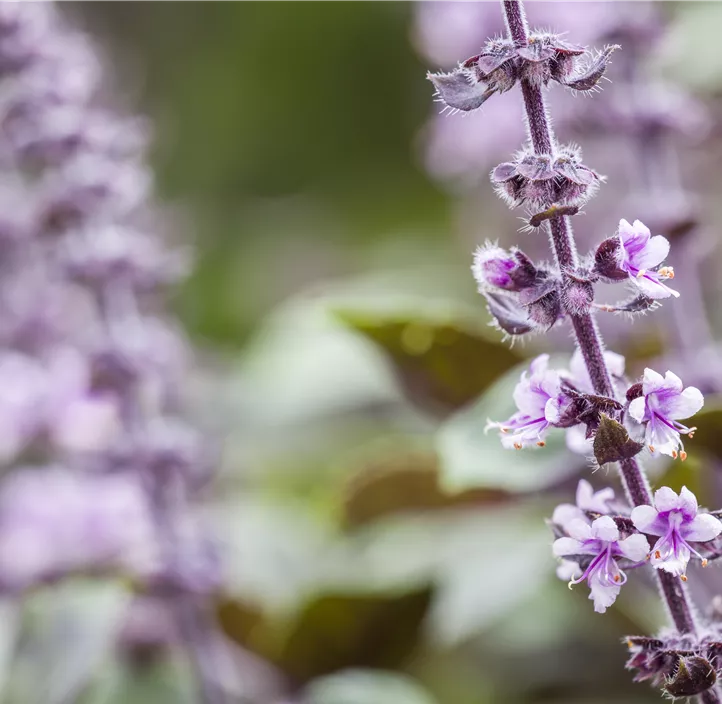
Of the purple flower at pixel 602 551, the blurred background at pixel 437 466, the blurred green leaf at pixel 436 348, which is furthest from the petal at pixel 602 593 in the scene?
the blurred green leaf at pixel 436 348

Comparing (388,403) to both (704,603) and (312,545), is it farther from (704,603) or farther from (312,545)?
(704,603)

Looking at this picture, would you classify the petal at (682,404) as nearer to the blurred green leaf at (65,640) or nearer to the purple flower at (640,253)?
the purple flower at (640,253)

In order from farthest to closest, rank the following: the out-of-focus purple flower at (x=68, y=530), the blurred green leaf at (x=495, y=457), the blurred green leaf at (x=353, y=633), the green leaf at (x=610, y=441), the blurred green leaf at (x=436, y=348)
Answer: the out-of-focus purple flower at (x=68, y=530), the blurred green leaf at (x=353, y=633), the blurred green leaf at (x=436, y=348), the blurred green leaf at (x=495, y=457), the green leaf at (x=610, y=441)

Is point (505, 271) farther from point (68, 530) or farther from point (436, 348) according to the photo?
point (68, 530)

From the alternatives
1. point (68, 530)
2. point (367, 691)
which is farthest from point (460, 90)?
point (68, 530)

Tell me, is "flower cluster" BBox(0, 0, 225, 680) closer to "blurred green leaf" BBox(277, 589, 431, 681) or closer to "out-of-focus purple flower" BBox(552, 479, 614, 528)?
"blurred green leaf" BBox(277, 589, 431, 681)

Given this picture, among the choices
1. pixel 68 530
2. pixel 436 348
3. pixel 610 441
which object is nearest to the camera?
pixel 610 441
